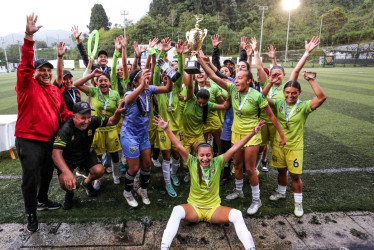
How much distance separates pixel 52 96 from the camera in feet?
12.1

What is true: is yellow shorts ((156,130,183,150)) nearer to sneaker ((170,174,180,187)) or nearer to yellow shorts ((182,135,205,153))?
yellow shorts ((182,135,205,153))

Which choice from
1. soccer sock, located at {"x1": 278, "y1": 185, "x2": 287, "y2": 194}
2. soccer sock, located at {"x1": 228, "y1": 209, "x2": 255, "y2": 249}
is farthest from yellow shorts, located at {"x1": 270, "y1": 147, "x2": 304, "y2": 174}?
soccer sock, located at {"x1": 228, "y1": 209, "x2": 255, "y2": 249}

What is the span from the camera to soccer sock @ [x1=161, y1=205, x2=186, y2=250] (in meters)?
3.02

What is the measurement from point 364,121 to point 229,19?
8477 cm

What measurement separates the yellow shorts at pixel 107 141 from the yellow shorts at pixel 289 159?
2.88 meters

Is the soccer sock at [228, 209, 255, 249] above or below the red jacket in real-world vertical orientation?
below

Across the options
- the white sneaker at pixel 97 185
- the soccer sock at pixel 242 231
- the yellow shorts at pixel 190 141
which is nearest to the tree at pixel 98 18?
the white sneaker at pixel 97 185

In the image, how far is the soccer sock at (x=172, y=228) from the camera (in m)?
3.02

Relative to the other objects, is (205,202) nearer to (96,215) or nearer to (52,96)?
(96,215)

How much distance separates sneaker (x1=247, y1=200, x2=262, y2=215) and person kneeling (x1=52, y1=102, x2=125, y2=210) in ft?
8.21

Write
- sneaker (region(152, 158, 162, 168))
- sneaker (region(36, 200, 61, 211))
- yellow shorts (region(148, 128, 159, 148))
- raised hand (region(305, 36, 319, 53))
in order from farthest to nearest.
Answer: sneaker (region(152, 158, 162, 168)) → yellow shorts (region(148, 128, 159, 148)) → raised hand (region(305, 36, 319, 53)) → sneaker (region(36, 200, 61, 211))

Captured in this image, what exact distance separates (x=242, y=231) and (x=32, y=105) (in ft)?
10.5

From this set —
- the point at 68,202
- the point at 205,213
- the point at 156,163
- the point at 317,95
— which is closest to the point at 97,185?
the point at 68,202

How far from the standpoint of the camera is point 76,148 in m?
4.05
